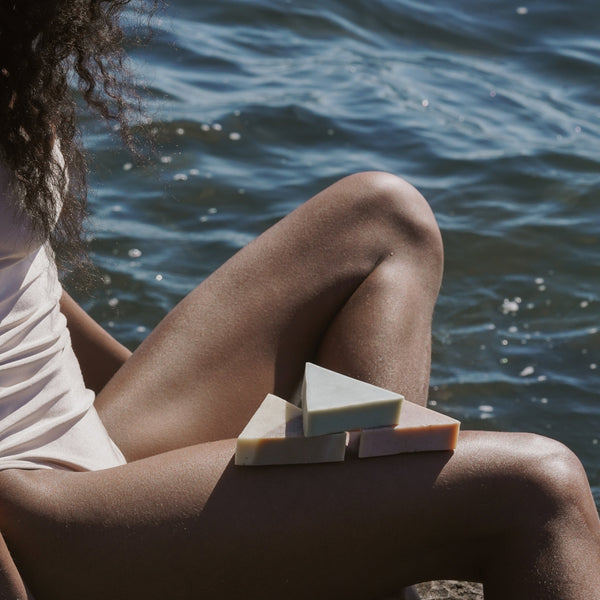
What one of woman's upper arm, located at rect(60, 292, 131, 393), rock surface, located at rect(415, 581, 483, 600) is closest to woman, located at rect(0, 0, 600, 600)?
woman's upper arm, located at rect(60, 292, 131, 393)

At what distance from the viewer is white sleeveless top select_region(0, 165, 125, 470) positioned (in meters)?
1.69

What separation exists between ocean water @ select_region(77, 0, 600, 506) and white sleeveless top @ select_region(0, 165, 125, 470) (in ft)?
4.64

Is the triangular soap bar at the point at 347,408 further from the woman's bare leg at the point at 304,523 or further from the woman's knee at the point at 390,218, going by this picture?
the woman's knee at the point at 390,218

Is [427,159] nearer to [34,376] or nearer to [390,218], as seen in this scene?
[390,218]

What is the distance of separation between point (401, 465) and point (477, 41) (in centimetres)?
525

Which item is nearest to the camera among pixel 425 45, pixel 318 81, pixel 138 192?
pixel 138 192

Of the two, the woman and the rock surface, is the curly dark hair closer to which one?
the woman

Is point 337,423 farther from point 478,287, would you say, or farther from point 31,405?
point 478,287

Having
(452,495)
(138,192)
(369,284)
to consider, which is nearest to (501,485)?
(452,495)

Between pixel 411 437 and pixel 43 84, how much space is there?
740mm

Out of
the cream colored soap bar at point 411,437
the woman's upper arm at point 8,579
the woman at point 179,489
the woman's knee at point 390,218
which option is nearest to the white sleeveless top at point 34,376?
the woman at point 179,489

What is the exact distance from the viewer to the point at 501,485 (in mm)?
1582

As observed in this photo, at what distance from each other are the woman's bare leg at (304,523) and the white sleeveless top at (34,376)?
2.9 inches

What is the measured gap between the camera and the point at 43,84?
1.74 m
